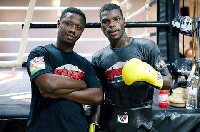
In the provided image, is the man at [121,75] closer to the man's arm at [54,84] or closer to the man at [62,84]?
the man at [62,84]

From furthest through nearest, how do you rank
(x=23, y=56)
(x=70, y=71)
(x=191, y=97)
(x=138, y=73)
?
(x=23, y=56)
(x=191, y=97)
(x=70, y=71)
(x=138, y=73)

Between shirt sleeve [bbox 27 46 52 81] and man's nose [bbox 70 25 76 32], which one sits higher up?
man's nose [bbox 70 25 76 32]

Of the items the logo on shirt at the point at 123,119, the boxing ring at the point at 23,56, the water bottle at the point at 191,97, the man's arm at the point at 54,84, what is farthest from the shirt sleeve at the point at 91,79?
the water bottle at the point at 191,97

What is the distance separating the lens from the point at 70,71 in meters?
1.28

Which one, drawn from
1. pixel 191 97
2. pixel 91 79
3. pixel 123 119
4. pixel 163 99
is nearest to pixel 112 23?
pixel 91 79

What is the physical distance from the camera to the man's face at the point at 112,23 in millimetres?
1324

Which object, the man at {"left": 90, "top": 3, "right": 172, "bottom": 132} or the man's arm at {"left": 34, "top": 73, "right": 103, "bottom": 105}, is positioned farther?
the man at {"left": 90, "top": 3, "right": 172, "bottom": 132}

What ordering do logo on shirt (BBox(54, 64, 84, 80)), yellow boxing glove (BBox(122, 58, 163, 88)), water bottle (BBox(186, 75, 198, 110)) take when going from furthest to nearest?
water bottle (BBox(186, 75, 198, 110)) < logo on shirt (BBox(54, 64, 84, 80)) < yellow boxing glove (BBox(122, 58, 163, 88))

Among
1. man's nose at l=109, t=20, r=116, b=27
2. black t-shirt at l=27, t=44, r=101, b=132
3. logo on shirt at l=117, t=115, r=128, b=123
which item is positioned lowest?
logo on shirt at l=117, t=115, r=128, b=123

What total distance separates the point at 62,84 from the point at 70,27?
32cm

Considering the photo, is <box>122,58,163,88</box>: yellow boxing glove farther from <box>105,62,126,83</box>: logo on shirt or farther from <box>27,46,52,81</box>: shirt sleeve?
<box>27,46,52,81</box>: shirt sleeve

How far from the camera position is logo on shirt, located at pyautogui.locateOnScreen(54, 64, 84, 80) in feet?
4.14

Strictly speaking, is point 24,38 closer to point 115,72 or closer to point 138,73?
point 115,72

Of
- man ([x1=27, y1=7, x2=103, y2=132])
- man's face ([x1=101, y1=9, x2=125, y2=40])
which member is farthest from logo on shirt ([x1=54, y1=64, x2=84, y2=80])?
man's face ([x1=101, y1=9, x2=125, y2=40])
